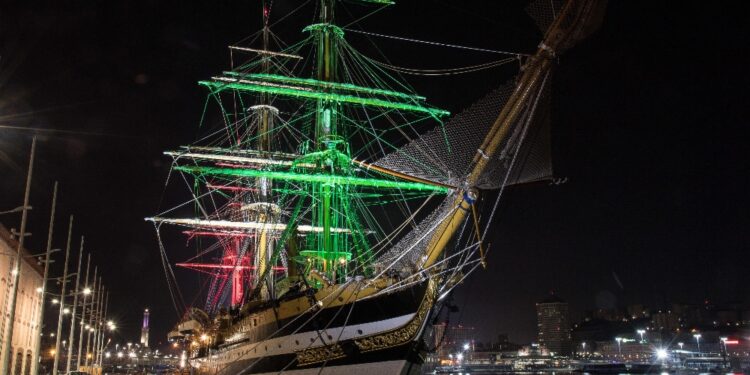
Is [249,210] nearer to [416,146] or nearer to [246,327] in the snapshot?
[246,327]

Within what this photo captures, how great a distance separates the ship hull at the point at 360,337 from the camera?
15.4 meters

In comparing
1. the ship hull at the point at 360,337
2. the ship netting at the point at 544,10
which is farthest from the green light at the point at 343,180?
the ship netting at the point at 544,10

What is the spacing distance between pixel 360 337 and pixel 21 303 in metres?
25.5

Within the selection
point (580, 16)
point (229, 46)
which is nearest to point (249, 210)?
point (229, 46)

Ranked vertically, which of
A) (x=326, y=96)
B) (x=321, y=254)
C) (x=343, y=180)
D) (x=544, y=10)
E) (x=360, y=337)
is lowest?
(x=360, y=337)

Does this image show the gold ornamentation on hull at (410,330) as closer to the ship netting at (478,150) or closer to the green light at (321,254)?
the ship netting at (478,150)

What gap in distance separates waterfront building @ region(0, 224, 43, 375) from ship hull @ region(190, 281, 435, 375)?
1204 cm

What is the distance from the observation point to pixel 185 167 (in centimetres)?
2728

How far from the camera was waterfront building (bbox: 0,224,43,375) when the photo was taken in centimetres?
2819

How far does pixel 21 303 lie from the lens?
33.7 metres

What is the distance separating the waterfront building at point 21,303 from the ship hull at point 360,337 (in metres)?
12.0

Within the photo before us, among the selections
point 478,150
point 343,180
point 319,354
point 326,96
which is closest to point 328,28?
point 326,96

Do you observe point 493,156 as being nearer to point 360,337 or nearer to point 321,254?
point 360,337

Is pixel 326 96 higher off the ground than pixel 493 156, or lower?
higher
